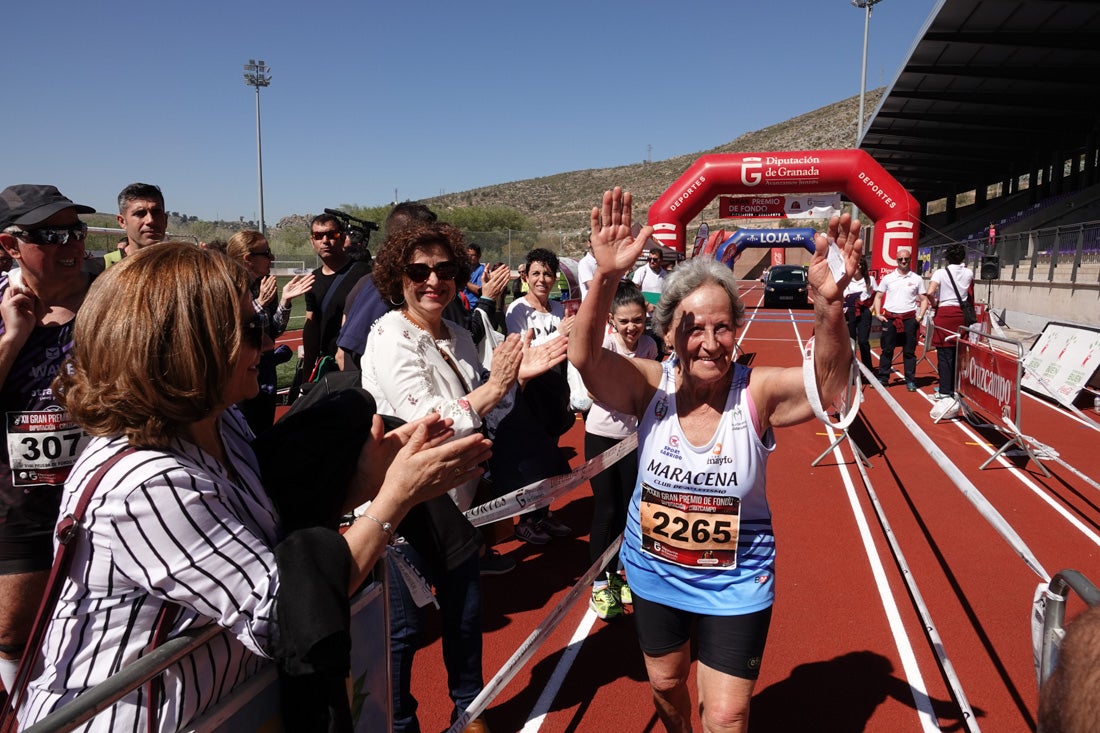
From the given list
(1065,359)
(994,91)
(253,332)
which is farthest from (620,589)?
(994,91)

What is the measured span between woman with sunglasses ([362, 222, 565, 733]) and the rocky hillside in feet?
261

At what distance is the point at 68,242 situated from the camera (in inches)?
93.7

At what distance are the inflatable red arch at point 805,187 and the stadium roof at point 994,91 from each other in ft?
24.2

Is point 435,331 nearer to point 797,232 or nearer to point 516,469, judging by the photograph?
point 516,469

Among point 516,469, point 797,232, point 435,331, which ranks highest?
point 797,232

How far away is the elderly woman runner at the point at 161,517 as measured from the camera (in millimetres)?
1122

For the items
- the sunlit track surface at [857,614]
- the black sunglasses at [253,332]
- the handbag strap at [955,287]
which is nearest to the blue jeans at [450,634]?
the sunlit track surface at [857,614]

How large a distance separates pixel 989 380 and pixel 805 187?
26.9 feet

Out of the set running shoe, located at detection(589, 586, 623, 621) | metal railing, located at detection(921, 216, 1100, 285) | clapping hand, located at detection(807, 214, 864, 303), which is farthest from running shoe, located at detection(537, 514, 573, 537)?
metal railing, located at detection(921, 216, 1100, 285)

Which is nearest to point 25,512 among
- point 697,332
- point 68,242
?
point 68,242

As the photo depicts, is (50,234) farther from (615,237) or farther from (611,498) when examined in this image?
(611,498)

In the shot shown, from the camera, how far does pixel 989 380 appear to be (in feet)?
23.0

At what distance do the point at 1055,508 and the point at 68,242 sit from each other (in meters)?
7.34

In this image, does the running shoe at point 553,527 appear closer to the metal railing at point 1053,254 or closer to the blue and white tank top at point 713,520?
the blue and white tank top at point 713,520
